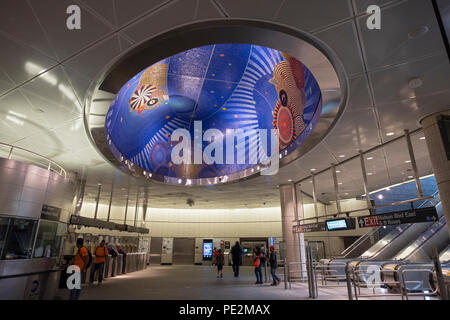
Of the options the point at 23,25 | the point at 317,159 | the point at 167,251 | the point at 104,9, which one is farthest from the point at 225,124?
the point at 167,251

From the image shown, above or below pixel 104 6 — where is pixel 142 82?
Result: above

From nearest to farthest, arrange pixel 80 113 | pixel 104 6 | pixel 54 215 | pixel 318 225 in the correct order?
pixel 104 6 < pixel 80 113 < pixel 54 215 < pixel 318 225

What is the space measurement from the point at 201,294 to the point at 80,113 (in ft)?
23.2

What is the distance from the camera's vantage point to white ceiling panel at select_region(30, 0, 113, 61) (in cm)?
445

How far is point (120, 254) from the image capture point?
51.8 feet

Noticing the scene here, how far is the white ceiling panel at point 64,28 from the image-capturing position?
4.45 meters

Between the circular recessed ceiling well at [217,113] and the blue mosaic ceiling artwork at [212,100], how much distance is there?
0.05 m

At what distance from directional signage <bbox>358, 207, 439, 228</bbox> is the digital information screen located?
65.5 ft

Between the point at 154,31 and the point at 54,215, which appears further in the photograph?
the point at 54,215

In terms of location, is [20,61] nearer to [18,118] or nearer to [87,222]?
[18,118]

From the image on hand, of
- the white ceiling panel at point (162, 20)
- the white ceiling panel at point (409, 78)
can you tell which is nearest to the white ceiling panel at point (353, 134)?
the white ceiling panel at point (409, 78)

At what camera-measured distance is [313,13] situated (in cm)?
453
